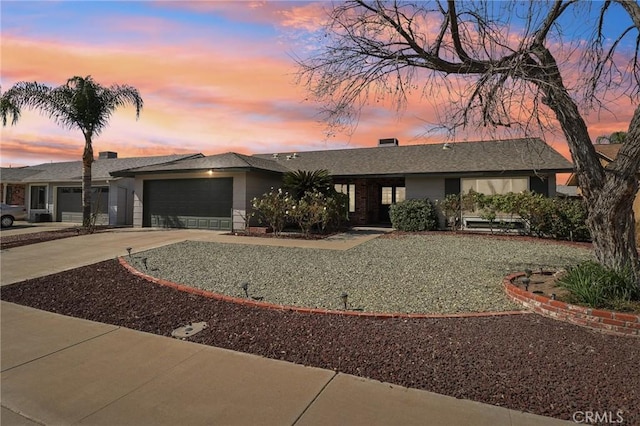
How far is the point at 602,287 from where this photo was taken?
477 centimetres

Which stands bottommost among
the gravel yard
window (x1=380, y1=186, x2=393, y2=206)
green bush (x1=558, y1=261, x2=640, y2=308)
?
the gravel yard

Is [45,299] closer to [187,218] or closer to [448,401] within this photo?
[448,401]

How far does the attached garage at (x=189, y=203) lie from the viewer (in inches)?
623

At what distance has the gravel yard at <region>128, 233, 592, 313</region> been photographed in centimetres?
563

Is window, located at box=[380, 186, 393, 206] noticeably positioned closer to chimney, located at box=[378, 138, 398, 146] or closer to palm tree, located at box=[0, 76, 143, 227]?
chimney, located at box=[378, 138, 398, 146]

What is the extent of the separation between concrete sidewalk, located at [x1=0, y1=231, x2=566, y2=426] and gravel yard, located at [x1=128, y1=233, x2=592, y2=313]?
1934mm

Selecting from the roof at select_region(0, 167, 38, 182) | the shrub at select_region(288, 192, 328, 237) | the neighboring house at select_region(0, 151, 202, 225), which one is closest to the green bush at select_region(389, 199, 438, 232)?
the shrub at select_region(288, 192, 328, 237)

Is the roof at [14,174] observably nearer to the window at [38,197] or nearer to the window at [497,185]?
the window at [38,197]

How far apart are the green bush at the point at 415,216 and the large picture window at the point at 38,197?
78.5ft

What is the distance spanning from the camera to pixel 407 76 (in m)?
6.50

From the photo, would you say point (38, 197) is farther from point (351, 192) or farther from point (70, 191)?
point (351, 192)

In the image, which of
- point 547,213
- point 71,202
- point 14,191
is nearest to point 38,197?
point 14,191

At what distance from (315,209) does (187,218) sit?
278 inches

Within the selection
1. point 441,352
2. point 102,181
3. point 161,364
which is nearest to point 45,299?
point 161,364
